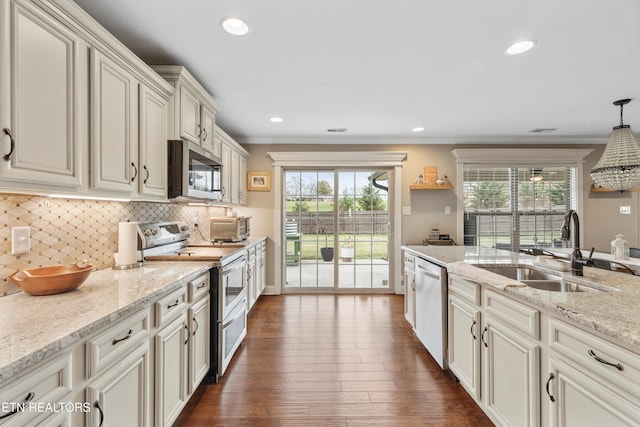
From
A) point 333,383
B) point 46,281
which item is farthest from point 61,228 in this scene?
point 333,383

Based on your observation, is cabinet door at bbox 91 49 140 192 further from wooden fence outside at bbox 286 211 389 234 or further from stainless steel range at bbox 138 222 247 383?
wooden fence outside at bbox 286 211 389 234

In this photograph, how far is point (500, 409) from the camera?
1.54m

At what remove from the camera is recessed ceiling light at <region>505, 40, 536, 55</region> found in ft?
6.50

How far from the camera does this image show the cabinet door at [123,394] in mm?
1015

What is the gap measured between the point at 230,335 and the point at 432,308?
1.67 metres

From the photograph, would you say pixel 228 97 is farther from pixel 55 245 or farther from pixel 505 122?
pixel 505 122

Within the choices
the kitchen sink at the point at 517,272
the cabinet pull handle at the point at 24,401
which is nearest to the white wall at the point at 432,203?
the kitchen sink at the point at 517,272

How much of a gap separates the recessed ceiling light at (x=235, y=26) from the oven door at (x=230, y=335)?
199 centimetres

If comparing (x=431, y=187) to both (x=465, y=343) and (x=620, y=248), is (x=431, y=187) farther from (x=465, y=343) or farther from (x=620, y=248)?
(x=465, y=343)

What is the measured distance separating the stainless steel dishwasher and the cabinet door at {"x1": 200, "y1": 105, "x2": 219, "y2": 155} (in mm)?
2209

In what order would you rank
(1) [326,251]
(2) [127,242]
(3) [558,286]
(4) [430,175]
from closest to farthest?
1. (3) [558,286]
2. (2) [127,242]
3. (4) [430,175]
4. (1) [326,251]

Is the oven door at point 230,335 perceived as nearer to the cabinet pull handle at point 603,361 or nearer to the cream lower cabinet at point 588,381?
the cream lower cabinet at point 588,381

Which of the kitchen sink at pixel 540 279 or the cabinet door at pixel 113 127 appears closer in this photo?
the cabinet door at pixel 113 127

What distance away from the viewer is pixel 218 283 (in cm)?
212
